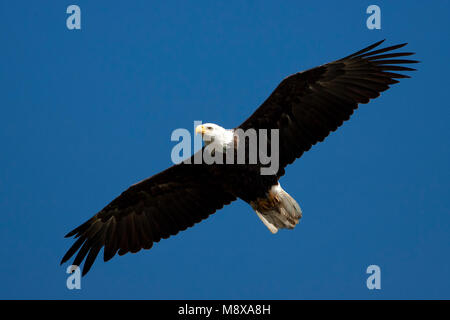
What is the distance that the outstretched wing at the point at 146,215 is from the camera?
1260cm

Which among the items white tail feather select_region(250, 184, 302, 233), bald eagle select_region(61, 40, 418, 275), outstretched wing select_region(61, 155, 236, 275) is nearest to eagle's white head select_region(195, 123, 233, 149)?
bald eagle select_region(61, 40, 418, 275)

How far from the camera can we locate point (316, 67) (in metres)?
11.7

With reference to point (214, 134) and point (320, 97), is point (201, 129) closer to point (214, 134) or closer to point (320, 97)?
point (214, 134)

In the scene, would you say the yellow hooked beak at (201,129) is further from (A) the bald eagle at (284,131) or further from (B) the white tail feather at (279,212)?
(B) the white tail feather at (279,212)

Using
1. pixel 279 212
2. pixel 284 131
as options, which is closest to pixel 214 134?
pixel 284 131

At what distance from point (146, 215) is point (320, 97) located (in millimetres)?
3656

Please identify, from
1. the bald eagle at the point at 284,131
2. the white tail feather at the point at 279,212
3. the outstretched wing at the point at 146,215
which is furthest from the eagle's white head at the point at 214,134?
the outstretched wing at the point at 146,215

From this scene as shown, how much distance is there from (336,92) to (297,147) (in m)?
1.07

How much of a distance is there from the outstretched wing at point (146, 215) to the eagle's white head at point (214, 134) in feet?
4.52

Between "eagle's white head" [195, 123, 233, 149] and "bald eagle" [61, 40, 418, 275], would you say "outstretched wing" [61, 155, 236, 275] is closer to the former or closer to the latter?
"bald eagle" [61, 40, 418, 275]

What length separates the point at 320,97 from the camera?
1182cm

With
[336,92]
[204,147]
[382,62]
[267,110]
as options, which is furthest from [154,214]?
[382,62]
